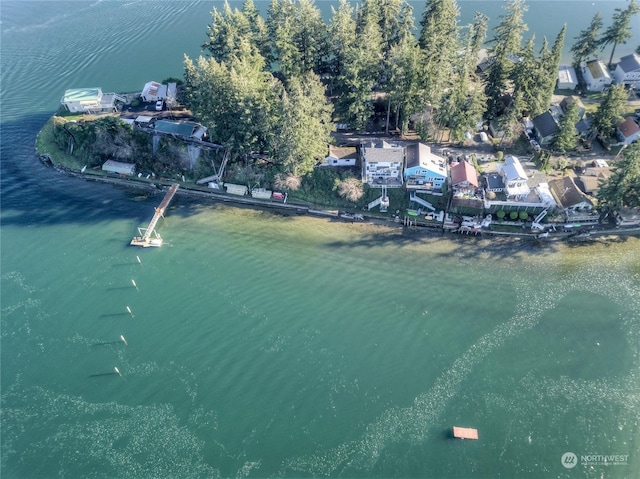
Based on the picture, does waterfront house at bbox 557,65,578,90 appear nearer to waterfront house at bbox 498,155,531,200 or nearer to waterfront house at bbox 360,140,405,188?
waterfront house at bbox 498,155,531,200

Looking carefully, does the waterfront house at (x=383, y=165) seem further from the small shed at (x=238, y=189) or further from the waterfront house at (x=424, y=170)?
the small shed at (x=238, y=189)

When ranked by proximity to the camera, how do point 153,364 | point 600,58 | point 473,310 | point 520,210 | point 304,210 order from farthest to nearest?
point 600,58 < point 304,210 < point 520,210 < point 473,310 < point 153,364

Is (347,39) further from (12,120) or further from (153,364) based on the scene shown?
(12,120)

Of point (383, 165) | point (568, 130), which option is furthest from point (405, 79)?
point (568, 130)

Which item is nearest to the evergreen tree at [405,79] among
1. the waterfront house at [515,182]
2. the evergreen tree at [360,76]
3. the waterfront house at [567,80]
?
the evergreen tree at [360,76]

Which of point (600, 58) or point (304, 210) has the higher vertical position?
point (600, 58)

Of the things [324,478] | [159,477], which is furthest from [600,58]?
[159,477]
